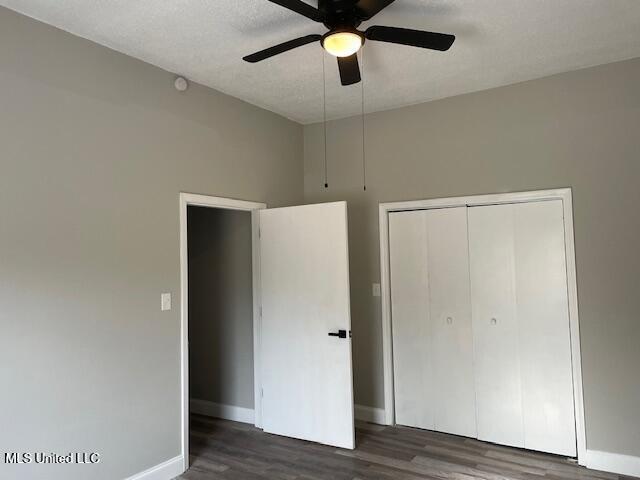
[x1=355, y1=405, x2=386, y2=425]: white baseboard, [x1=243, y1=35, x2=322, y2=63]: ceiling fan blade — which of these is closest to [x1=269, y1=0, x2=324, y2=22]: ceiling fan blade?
[x1=243, y1=35, x2=322, y2=63]: ceiling fan blade

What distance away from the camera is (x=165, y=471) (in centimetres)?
312

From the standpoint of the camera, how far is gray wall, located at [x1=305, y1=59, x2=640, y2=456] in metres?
3.18

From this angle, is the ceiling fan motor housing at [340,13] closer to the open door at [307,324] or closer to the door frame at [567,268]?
the open door at [307,324]

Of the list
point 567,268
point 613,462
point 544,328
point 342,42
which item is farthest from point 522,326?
point 342,42

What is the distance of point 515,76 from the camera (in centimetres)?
349

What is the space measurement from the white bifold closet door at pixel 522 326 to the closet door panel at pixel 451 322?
0.07 meters

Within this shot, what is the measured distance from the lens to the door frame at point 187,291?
328 cm

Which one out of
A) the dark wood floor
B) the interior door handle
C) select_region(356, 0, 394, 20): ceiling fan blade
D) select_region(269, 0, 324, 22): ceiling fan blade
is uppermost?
select_region(356, 0, 394, 20): ceiling fan blade

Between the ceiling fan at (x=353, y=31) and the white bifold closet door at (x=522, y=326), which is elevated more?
the ceiling fan at (x=353, y=31)

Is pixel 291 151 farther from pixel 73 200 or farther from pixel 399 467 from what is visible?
pixel 399 467

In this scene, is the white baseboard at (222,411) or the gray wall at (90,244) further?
the white baseboard at (222,411)

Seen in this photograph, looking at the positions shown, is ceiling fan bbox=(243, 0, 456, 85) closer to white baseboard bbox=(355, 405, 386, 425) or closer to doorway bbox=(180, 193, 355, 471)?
doorway bbox=(180, 193, 355, 471)

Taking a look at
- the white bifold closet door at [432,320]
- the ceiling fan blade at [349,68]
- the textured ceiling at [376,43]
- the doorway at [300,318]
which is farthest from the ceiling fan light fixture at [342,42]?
the white bifold closet door at [432,320]

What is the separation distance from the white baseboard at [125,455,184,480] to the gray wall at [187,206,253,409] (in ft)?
3.48
